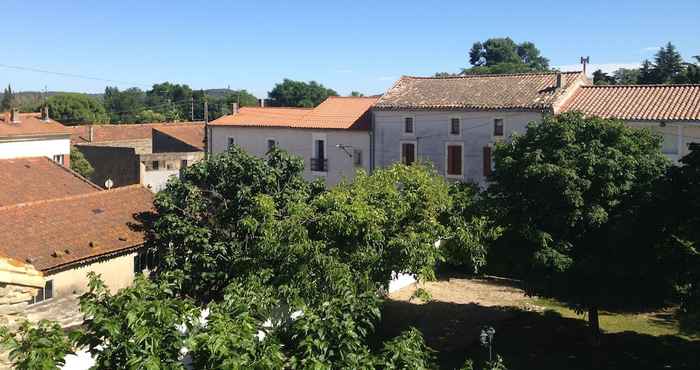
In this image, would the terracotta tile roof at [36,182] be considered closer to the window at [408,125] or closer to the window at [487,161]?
the window at [408,125]

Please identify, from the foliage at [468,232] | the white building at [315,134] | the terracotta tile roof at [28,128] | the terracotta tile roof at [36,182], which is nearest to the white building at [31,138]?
the terracotta tile roof at [28,128]

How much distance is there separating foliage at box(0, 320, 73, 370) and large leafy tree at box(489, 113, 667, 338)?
527 inches

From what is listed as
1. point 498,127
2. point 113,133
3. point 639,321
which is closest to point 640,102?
point 498,127

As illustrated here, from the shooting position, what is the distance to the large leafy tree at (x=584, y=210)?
61.3 feet

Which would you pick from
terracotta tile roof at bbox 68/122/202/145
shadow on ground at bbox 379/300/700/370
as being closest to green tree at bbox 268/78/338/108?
terracotta tile roof at bbox 68/122/202/145

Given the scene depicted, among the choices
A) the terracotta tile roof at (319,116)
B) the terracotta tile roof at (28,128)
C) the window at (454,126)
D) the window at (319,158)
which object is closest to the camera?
the window at (454,126)

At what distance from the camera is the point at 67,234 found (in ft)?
61.7

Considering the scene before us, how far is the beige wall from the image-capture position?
57.1 feet

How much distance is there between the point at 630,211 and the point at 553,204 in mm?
2075

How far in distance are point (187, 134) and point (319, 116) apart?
19847mm

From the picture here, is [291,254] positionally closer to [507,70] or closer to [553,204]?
[553,204]

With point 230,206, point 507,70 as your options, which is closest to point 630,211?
point 230,206

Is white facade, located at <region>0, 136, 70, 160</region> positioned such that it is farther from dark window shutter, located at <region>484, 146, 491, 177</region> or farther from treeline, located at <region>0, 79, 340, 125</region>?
treeline, located at <region>0, 79, 340, 125</region>

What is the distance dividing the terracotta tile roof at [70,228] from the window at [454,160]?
1752cm
